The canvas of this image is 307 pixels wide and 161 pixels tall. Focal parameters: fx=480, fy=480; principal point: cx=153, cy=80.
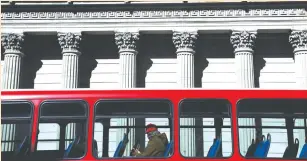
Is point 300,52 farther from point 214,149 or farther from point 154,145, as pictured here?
point 154,145

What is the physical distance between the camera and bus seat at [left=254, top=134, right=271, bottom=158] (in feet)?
37.4

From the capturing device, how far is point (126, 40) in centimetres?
2748

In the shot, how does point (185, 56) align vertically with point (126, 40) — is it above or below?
below

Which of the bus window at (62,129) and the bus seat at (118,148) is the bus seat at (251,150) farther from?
the bus window at (62,129)

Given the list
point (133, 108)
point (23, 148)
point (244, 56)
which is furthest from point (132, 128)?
point (244, 56)

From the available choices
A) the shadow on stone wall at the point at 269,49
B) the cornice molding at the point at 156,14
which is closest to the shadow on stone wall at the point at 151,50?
the cornice molding at the point at 156,14

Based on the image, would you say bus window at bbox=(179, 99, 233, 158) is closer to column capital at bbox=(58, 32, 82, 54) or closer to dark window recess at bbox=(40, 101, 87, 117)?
dark window recess at bbox=(40, 101, 87, 117)

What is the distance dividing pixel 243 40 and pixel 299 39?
125 inches

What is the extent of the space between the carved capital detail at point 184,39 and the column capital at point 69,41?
18.2 feet

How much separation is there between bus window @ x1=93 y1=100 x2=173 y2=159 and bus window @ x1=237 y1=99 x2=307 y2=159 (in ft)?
5.96

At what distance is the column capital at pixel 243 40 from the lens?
89.7ft

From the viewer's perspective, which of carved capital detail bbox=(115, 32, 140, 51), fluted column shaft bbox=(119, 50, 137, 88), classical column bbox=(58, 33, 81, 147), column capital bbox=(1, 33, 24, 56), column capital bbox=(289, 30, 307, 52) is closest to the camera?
fluted column shaft bbox=(119, 50, 137, 88)

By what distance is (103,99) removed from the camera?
1199 centimetres

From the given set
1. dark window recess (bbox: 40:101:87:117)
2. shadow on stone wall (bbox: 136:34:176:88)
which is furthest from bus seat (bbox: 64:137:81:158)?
shadow on stone wall (bbox: 136:34:176:88)
